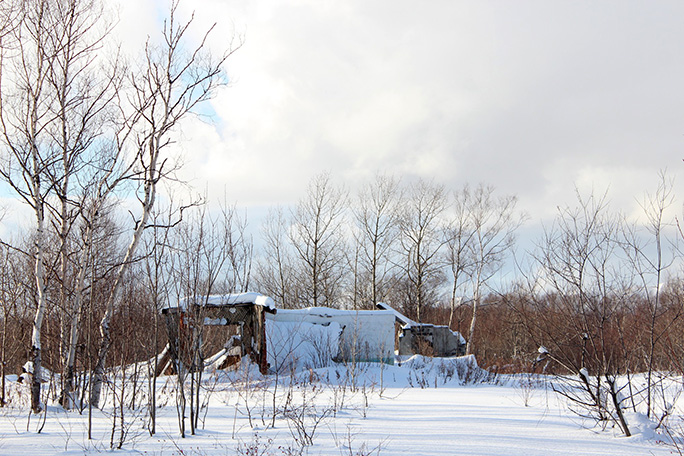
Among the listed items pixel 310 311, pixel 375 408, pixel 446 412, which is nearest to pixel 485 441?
pixel 446 412

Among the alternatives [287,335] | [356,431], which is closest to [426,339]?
[287,335]

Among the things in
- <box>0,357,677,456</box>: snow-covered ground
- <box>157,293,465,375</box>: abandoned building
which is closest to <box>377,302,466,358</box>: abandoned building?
<box>157,293,465,375</box>: abandoned building

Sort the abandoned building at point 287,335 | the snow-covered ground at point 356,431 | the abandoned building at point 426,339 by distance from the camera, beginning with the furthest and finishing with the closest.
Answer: the abandoned building at point 426,339, the abandoned building at point 287,335, the snow-covered ground at point 356,431

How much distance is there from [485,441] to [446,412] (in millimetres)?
2509

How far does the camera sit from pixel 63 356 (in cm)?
927

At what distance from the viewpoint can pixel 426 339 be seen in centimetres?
2188

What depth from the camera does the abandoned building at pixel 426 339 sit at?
21.5 m

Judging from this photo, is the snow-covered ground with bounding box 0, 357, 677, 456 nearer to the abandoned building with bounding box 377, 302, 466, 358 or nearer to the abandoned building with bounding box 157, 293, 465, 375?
the abandoned building with bounding box 157, 293, 465, 375

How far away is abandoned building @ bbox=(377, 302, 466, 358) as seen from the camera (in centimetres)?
2153

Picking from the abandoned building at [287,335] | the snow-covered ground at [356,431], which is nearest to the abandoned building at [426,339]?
the abandoned building at [287,335]

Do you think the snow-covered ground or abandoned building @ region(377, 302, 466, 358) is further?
abandoned building @ region(377, 302, 466, 358)

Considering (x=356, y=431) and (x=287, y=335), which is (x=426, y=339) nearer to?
(x=287, y=335)

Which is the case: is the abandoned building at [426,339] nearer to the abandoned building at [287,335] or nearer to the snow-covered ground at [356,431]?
the abandoned building at [287,335]

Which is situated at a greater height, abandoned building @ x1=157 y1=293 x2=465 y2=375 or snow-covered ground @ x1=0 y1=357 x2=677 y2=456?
abandoned building @ x1=157 y1=293 x2=465 y2=375
